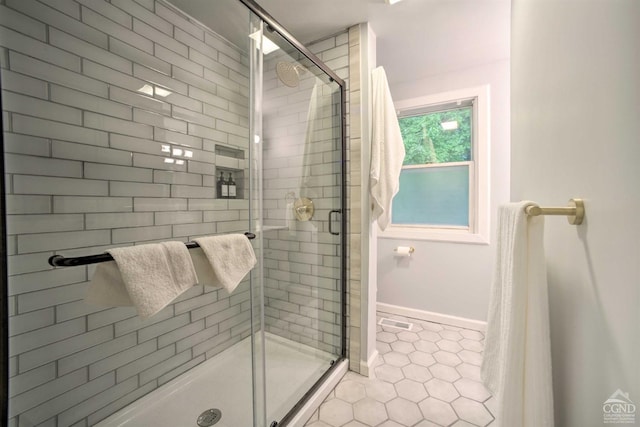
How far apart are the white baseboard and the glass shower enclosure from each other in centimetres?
107

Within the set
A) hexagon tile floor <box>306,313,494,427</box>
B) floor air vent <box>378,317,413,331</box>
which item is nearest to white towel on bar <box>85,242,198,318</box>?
hexagon tile floor <box>306,313,494,427</box>

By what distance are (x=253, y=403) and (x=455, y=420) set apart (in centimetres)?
107

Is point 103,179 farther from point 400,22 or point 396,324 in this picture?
point 396,324

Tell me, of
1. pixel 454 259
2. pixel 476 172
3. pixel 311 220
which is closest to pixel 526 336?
pixel 311 220

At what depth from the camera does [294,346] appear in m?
1.75

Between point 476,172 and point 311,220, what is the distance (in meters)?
1.62

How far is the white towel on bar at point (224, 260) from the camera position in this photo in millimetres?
983

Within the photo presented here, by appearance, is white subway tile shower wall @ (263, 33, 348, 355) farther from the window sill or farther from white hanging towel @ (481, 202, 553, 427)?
white hanging towel @ (481, 202, 553, 427)

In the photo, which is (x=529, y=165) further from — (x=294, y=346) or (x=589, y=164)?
(x=294, y=346)

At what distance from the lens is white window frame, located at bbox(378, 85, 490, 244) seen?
7.27 feet

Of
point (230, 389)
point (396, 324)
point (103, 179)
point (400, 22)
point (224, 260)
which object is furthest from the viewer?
point (396, 324)

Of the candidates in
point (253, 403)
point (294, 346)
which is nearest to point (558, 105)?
point (253, 403)

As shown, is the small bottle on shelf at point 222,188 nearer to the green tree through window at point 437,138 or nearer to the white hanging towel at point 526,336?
the white hanging towel at point 526,336

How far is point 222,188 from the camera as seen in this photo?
1.73m
